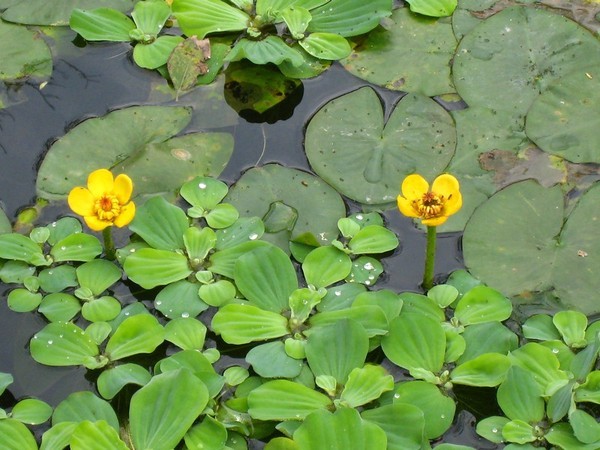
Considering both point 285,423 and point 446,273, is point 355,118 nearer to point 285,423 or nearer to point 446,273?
point 446,273

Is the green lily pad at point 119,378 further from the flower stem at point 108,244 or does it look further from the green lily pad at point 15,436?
the flower stem at point 108,244

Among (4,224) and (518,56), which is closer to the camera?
(4,224)

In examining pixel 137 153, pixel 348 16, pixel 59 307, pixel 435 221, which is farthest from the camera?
pixel 348 16

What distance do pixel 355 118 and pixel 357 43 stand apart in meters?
0.36

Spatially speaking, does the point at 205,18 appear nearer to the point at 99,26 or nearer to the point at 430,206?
the point at 99,26

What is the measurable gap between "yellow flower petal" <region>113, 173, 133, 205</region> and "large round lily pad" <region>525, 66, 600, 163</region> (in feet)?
3.79

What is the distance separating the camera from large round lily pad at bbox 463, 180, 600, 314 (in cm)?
222

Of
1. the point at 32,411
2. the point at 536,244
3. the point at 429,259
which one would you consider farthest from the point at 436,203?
the point at 32,411

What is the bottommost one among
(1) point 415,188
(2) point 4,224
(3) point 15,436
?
(3) point 15,436

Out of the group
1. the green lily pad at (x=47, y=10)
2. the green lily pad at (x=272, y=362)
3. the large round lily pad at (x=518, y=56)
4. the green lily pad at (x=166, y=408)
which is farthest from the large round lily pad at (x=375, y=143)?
the green lily pad at (x=47, y=10)

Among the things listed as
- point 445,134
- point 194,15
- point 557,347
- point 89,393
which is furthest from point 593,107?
point 89,393

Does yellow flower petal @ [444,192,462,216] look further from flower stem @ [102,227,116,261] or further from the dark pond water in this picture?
flower stem @ [102,227,116,261]

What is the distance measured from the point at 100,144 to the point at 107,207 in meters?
0.42

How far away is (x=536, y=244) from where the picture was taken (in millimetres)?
2281
